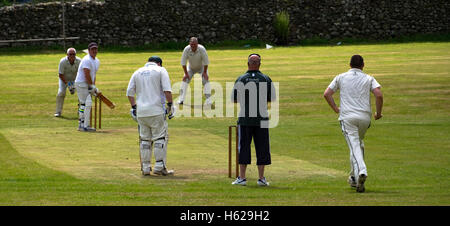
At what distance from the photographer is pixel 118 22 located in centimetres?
4562

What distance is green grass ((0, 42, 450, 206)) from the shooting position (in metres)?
12.7

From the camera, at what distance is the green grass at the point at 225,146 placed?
41.7ft

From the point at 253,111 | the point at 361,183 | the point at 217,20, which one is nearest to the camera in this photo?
the point at 361,183

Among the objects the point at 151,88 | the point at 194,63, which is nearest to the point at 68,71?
the point at 194,63

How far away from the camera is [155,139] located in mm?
14703

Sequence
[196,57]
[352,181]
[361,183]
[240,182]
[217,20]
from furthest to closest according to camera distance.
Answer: [217,20]
[196,57]
[240,182]
[352,181]
[361,183]

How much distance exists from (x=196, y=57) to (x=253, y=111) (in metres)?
12.9

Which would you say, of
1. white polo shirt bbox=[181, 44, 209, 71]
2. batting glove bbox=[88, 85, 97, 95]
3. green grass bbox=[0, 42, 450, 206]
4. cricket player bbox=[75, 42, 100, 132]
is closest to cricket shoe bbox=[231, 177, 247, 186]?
green grass bbox=[0, 42, 450, 206]

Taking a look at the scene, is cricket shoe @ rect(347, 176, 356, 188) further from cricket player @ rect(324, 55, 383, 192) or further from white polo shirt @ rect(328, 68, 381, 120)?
white polo shirt @ rect(328, 68, 381, 120)

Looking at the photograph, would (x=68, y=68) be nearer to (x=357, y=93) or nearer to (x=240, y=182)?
(x=240, y=182)

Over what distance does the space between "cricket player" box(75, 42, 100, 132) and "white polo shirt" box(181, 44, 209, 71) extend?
4.57 metres

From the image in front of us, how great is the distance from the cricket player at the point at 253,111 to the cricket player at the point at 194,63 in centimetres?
1237

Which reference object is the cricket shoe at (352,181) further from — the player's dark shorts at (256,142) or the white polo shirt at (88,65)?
the white polo shirt at (88,65)

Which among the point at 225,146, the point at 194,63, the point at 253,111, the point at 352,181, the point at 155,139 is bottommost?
the point at 225,146
